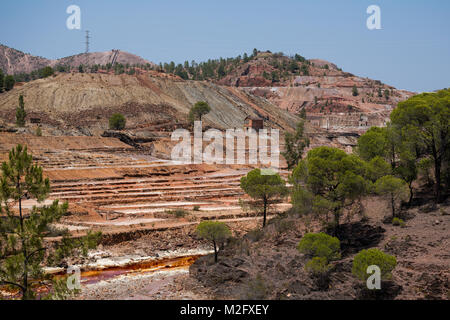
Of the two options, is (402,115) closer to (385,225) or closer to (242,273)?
(385,225)

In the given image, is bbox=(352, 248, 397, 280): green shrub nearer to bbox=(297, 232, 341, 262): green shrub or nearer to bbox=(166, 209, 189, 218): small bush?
bbox=(297, 232, 341, 262): green shrub

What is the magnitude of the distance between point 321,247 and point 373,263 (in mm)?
3015

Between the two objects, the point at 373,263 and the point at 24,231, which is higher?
the point at 24,231

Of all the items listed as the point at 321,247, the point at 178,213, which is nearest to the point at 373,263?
the point at 321,247

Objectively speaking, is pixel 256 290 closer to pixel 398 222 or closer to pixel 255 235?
pixel 255 235

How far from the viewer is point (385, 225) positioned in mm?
22812

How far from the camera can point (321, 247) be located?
1930cm

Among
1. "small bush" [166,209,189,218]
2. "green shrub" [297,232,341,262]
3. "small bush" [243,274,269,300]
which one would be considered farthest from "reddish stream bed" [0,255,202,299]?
"green shrub" [297,232,341,262]

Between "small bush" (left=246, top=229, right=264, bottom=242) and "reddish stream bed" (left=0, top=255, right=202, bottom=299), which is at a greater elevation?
"small bush" (left=246, top=229, right=264, bottom=242)

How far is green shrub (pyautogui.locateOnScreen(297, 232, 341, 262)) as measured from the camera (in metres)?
19.2

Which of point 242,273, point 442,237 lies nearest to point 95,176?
point 242,273

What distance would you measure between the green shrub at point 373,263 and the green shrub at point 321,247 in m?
2.18

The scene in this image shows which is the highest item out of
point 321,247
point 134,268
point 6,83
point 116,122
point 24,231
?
point 6,83

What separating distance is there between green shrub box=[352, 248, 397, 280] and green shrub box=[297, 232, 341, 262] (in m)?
2.18
